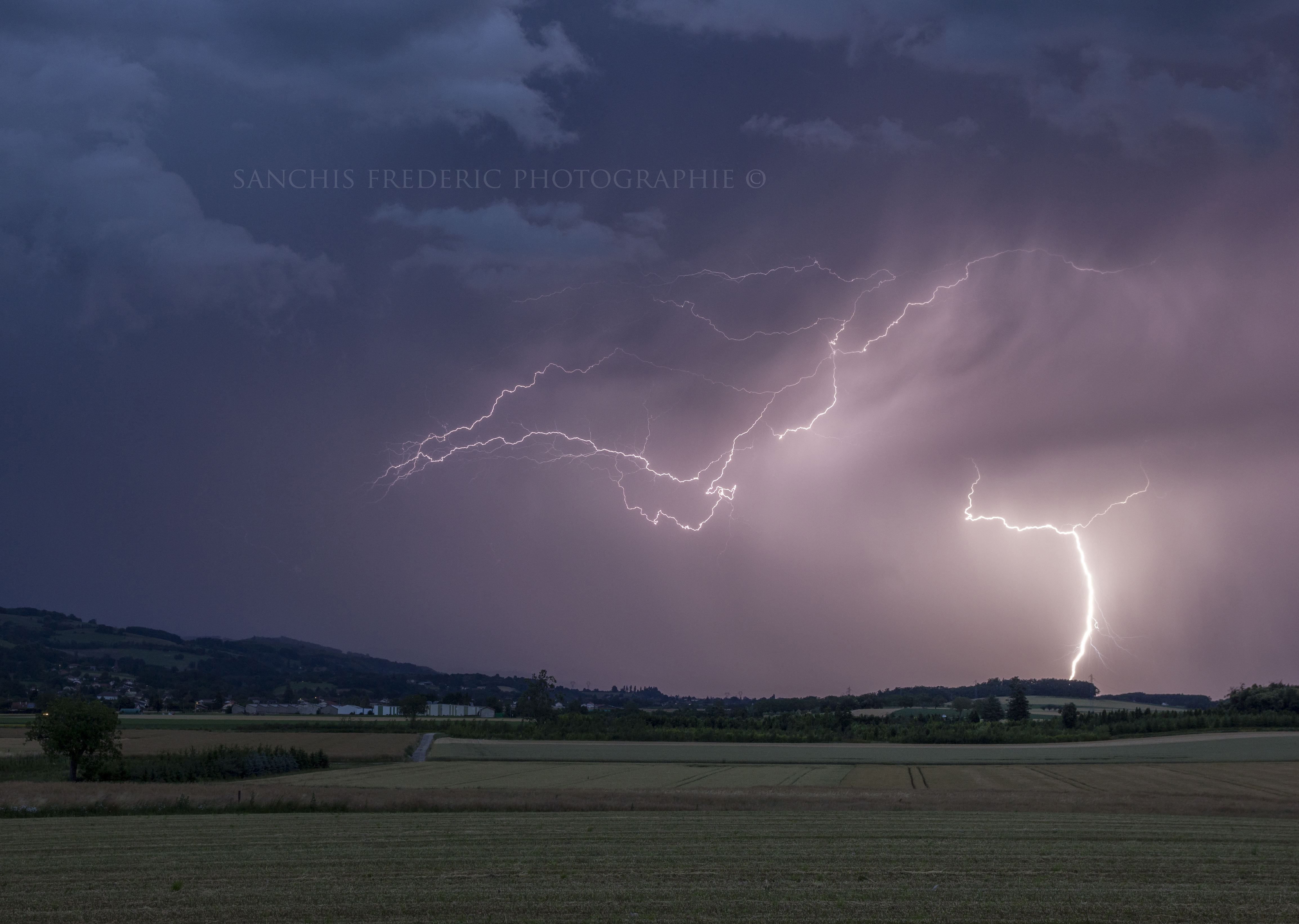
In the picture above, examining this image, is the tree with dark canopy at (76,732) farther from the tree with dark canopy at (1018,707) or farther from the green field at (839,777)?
the tree with dark canopy at (1018,707)

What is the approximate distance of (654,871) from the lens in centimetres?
1705

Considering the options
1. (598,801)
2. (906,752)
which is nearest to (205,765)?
(598,801)

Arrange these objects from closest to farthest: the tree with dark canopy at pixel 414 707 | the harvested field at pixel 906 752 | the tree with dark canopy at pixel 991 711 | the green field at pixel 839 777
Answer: the green field at pixel 839 777 → the harvested field at pixel 906 752 → the tree with dark canopy at pixel 991 711 → the tree with dark canopy at pixel 414 707

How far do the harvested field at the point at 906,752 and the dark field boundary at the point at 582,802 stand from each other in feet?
74.6

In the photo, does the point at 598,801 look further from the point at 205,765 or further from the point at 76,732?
the point at 76,732

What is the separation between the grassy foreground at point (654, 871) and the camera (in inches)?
560

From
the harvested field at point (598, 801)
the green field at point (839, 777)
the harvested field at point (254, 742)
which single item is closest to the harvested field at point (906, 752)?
the green field at point (839, 777)

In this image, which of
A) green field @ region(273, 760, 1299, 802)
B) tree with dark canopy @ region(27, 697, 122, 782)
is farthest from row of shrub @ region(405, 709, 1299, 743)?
tree with dark canopy @ region(27, 697, 122, 782)

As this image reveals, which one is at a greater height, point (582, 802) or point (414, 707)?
point (582, 802)

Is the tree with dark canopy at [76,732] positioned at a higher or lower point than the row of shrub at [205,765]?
higher

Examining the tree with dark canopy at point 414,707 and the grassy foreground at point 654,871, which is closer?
the grassy foreground at point 654,871

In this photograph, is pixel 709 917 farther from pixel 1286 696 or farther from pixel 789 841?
pixel 1286 696

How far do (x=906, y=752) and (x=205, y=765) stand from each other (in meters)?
43.6

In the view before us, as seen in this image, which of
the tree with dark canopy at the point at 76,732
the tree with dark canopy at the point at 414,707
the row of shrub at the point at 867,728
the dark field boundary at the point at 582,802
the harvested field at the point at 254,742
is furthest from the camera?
the tree with dark canopy at the point at 414,707
